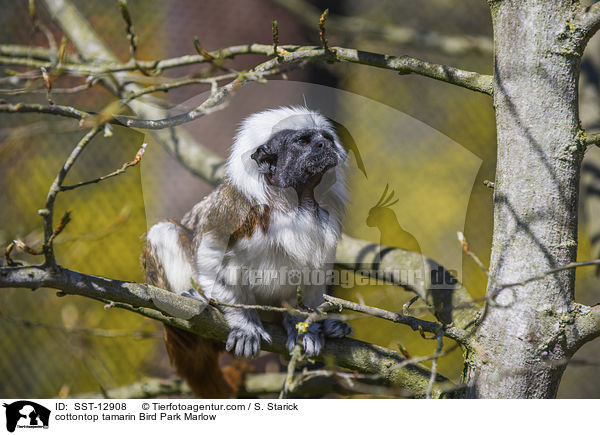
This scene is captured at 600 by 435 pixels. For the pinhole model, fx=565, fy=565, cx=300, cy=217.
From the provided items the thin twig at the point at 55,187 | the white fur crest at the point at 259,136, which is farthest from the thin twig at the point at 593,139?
the thin twig at the point at 55,187

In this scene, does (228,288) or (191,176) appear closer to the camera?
(228,288)

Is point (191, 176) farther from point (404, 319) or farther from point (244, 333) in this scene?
point (404, 319)

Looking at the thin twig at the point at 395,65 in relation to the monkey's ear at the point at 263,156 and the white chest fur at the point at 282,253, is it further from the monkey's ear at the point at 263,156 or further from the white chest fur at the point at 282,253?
the white chest fur at the point at 282,253

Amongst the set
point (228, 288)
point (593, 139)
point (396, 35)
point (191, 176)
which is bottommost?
point (228, 288)

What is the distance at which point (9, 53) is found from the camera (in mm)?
1935

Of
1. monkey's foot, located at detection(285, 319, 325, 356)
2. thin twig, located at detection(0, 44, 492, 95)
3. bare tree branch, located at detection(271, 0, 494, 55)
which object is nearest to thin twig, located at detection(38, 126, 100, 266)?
thin twig, located at detection(0, 44, 492, 95)

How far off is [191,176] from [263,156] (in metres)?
0.92

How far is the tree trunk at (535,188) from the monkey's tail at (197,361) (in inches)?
30.9

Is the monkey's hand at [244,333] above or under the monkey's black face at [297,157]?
under

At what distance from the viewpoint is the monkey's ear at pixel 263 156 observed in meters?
1.33

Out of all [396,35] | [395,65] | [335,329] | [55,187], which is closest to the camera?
[55,187]

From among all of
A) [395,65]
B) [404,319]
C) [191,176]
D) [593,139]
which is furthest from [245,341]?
[191,176]
